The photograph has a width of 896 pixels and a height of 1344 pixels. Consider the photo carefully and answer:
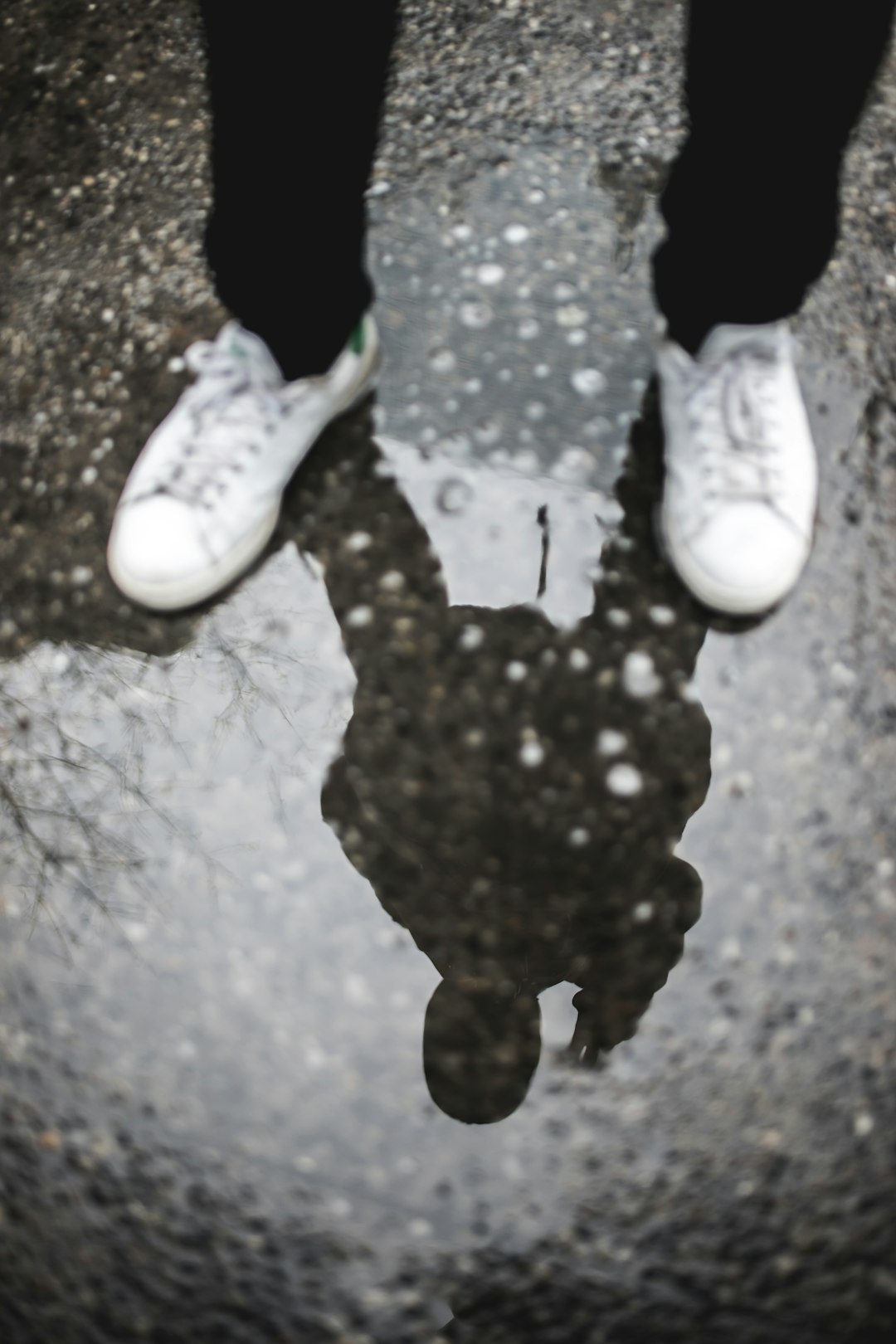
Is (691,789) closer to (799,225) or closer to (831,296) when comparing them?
(799,225)

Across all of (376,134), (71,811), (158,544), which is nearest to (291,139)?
(376,134)

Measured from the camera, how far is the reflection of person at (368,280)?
1215 millimetres

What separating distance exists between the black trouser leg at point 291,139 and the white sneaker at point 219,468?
129mm

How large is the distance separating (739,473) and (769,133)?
16.3 inches

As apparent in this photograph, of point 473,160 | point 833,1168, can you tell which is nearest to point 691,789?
point 833,1168

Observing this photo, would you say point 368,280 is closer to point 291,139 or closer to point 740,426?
point 291,139

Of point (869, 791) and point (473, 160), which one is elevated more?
point (473, 160)

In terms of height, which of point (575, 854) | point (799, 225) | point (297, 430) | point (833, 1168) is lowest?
point (833, 1168)

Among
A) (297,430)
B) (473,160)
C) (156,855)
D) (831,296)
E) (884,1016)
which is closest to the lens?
(884,1016)

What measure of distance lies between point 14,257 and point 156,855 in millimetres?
1202

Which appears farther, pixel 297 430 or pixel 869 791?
pixel 297 430

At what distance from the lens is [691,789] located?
127 centimetres

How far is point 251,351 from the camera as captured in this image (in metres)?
1.42

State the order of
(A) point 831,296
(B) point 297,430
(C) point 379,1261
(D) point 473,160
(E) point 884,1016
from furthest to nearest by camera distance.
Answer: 1. (D) point 473,160
2. (A) point 831,296
3. (B) point 297,430
4. (E) point 884,1016
5. (C) point 379,1261
